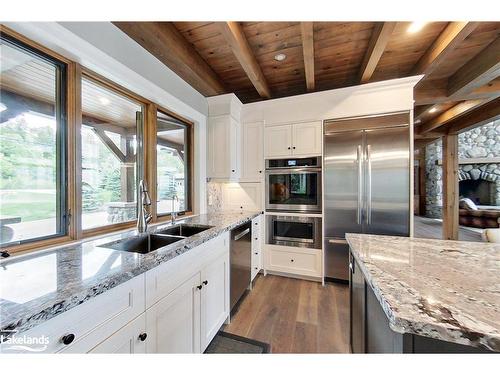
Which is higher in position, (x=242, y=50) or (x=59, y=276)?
(x=242, y=50)

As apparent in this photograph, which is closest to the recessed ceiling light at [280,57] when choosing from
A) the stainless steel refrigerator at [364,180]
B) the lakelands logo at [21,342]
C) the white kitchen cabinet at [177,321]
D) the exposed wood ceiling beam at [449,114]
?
the stainless steel refrigerator at [364,180]

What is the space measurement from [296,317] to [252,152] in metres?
2.06

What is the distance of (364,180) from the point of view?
2.47 meters

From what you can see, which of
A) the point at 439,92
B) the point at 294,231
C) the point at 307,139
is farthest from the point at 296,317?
the point at 439,92

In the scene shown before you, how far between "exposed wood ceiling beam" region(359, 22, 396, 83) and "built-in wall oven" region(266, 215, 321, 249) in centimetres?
178

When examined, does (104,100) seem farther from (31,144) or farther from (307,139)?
(307,139)

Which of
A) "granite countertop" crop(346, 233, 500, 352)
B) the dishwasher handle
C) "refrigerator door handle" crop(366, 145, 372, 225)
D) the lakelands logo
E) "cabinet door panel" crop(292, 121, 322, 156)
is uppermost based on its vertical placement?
"cabinet door panel" crop(292, 121, 322, 156)

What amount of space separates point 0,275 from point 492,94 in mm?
4845

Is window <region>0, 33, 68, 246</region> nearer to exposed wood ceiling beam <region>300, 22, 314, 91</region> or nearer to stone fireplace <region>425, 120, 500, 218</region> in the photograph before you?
exposed wood ceiling beam <region>300, 22, 314, 91</region>

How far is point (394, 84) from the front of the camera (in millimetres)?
2328

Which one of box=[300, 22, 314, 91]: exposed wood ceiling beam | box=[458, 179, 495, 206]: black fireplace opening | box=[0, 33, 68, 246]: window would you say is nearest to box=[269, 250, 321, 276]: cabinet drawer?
box=[300, 22, 314, 91]: exposed wood ceiling beam

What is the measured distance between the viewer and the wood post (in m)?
4.47

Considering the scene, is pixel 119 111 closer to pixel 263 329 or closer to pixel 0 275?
pixel 0 275
